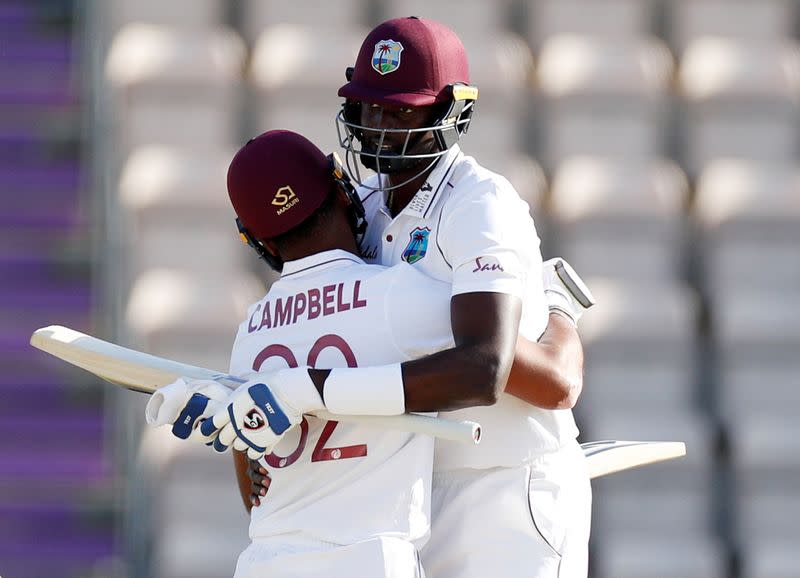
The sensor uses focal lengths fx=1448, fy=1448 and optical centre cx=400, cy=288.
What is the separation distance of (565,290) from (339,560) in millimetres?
569

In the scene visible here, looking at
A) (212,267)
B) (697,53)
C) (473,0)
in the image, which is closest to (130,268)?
(212,267)

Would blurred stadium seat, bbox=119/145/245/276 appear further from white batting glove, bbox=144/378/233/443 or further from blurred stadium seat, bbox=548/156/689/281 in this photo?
white batting glove, bbox=144/378/233/443

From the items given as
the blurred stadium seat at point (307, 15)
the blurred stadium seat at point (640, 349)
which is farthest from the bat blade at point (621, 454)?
the blurred stadium seat at point (307, 15)

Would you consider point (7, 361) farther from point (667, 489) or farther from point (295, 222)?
point (295, 222)

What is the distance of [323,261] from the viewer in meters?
1.85

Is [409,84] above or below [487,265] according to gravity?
above

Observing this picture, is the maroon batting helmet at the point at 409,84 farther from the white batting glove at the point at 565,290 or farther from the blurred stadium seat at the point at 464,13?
the blurred stadium seat at the point at 464,13

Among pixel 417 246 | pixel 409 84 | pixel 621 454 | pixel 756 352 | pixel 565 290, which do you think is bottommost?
pixel 756 352

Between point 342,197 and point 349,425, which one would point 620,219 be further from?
point 349,425

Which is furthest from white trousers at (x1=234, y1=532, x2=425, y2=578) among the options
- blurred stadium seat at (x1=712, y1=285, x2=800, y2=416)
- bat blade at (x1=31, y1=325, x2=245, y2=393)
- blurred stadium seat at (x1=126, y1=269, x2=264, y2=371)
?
blurred stadium seat at (x1=712, y1=285, x2=800, y2=416)

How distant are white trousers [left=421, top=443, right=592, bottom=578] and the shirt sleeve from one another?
26 centimetres

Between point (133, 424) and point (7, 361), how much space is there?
45 centimetres

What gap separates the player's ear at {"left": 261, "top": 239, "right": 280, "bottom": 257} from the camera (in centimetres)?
190

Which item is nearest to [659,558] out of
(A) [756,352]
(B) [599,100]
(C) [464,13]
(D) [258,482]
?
(A) [756,352]
